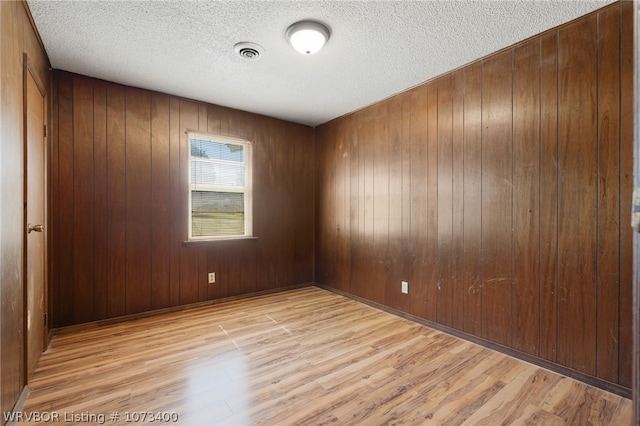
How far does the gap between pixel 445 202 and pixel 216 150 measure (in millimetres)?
2708

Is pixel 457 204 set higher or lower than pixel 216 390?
higher

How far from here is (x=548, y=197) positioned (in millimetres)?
2098

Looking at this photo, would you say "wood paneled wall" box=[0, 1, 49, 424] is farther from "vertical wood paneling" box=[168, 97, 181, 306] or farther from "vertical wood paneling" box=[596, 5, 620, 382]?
"vertical wood paneling" box=[596, 5, 620, 382]

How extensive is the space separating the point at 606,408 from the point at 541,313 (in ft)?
1.97

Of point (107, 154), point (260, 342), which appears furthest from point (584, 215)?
point (107, 154)

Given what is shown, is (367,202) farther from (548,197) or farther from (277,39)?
(277,39)

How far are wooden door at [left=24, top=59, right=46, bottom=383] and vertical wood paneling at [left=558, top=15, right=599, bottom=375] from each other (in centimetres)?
353

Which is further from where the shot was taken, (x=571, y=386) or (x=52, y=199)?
(x=52, y=199)

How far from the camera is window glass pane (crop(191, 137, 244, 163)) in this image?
3473 millimetres

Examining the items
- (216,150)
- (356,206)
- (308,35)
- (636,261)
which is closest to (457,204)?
(356,206)

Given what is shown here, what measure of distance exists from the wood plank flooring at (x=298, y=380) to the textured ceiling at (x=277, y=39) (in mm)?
2422

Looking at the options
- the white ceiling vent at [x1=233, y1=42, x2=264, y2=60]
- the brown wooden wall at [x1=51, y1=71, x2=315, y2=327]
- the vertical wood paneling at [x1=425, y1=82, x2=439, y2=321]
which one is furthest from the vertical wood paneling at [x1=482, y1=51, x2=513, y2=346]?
the brown wooden wall at [x1=51, y1=71, x2=315, y2=327]

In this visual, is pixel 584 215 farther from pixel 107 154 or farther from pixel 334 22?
pixel 107 154

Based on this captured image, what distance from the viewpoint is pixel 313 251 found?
450 cm
